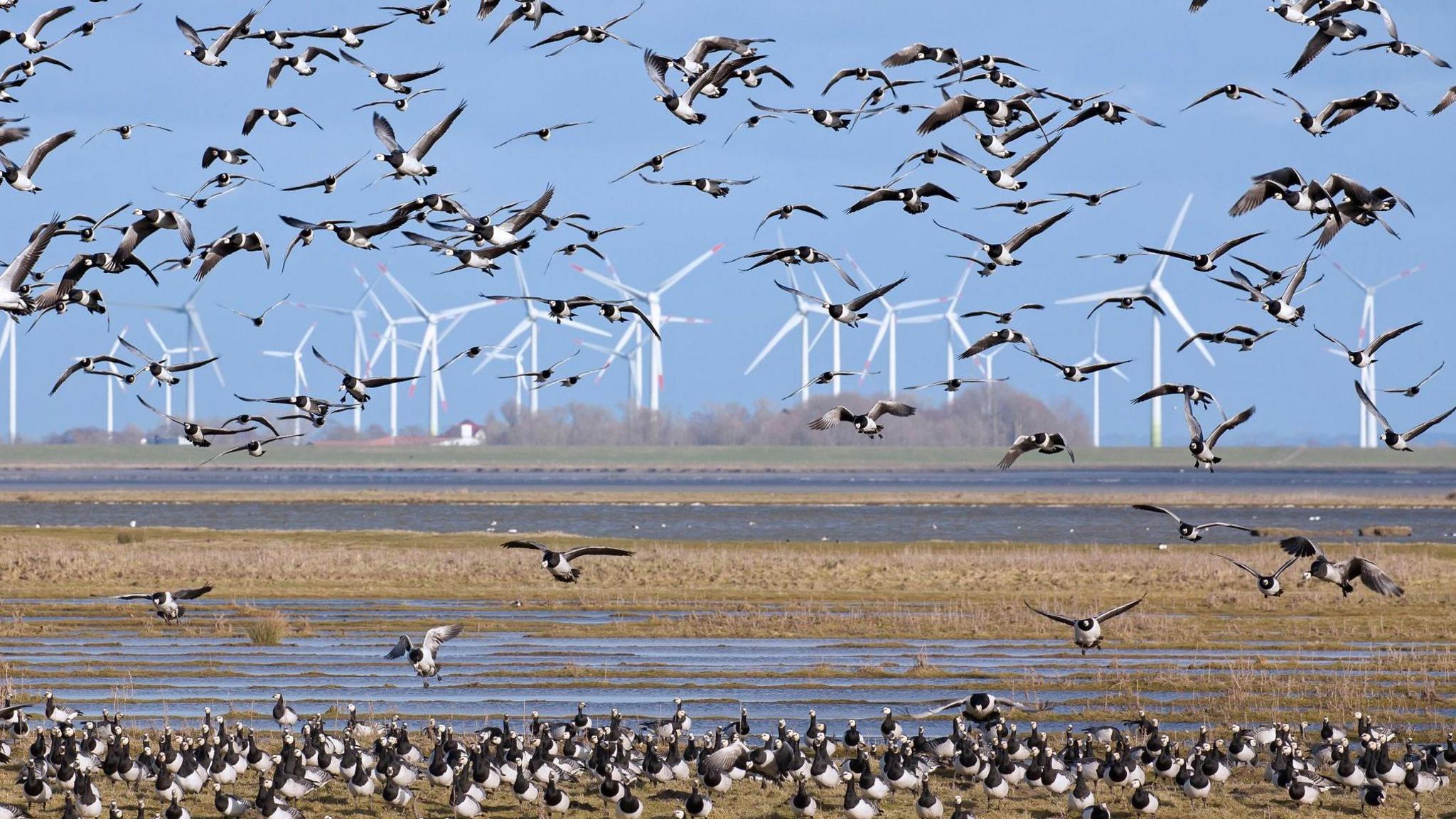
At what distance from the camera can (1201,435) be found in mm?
23531

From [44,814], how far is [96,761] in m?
1.59

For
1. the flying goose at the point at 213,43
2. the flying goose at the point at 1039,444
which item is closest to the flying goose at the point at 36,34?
the flying goose at the point at 213,43

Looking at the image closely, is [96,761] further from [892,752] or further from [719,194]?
[719,194]

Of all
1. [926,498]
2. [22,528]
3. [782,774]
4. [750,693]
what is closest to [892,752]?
[782,774]

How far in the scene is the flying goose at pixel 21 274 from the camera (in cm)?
2030

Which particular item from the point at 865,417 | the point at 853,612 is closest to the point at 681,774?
the point at 865,417

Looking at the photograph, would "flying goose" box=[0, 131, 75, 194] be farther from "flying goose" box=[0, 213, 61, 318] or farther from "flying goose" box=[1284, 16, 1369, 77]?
"flying goose" box=[1284, 16, 1369, 77]

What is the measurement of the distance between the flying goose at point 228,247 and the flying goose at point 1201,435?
12.5 m

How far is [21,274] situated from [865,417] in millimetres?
11423

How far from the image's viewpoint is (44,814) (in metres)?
19.8

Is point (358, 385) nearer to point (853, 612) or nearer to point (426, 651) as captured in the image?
point (426, 651)

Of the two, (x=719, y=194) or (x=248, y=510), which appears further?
(x=248, y=510)

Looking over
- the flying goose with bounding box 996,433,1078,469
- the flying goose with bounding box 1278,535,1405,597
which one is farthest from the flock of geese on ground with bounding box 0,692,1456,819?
the flying goose with bounding box 996,433,1078,469

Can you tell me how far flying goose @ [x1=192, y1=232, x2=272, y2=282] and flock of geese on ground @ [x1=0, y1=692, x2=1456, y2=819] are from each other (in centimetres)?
613
